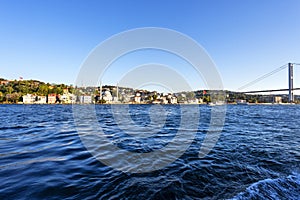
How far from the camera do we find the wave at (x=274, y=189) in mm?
2477

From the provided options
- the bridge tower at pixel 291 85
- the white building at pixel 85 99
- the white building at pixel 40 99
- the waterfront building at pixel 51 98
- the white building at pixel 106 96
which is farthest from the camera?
the white building at pixel 40 99

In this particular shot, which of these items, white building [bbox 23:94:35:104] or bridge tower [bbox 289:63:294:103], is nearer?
bridge tower [bbox 289:63:294:103]

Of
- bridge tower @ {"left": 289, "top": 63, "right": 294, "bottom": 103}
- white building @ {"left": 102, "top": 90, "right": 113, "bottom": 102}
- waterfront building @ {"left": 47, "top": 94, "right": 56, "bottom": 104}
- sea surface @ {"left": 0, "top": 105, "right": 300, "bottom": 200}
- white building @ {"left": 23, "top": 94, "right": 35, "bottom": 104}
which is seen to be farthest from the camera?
waterfront building @ {"left": 47, "top": 94, "right": 56, "bottom": 104}

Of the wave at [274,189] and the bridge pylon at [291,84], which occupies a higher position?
the bridge pylon at [291,84]

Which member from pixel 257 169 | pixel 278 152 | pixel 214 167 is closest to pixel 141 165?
pixel 214 167

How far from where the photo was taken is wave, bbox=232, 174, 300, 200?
8.13 ft

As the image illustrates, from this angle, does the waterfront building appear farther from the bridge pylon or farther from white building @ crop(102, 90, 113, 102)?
the bridge pylon

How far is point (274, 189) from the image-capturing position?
268 centimetres

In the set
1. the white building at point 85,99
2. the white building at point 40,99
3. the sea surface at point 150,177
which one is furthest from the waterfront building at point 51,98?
the sea surface at point 150,177

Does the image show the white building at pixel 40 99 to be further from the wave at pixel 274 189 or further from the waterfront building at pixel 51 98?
the wave at pixel 274 189

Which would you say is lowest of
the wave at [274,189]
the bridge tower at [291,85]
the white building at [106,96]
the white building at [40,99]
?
the wave at [274,189]

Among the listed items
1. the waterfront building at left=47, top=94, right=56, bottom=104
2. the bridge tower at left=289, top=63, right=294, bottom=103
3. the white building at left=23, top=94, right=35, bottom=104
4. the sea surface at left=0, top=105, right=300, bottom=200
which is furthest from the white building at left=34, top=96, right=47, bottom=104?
the bridge tower at left=289, top=63, right=294, bottom=103

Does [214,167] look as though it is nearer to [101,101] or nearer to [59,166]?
[59,166]

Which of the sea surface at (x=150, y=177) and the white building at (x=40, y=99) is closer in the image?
the sea surface at (x=150, y=177)
